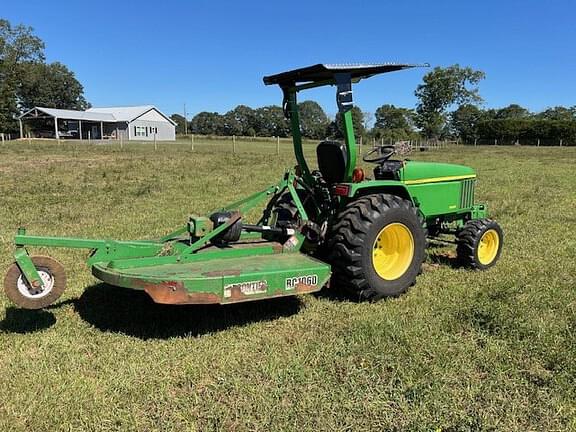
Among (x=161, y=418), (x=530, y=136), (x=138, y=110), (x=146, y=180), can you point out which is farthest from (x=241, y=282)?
(x=530, y=136)

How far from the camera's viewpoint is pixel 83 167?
1559 cm

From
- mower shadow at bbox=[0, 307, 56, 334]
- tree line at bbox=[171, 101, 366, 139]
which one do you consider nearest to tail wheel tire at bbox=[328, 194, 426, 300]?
mower shadow at bbox=[0, 307, 56, 334]

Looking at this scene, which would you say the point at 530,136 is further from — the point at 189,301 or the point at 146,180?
the point at 189,301

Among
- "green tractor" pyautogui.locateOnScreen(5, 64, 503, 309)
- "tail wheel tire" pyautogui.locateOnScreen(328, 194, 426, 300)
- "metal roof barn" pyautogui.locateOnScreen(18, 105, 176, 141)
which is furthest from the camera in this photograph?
"metal roof barn" pyautogui.locateOnScreen(18, 105, 176, 141)

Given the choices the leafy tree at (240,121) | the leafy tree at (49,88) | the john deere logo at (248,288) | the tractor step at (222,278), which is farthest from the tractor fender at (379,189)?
the leafy tree at (240,121)

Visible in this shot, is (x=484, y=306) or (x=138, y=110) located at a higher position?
(x=138, y=110)

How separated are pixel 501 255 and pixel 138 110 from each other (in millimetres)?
61229

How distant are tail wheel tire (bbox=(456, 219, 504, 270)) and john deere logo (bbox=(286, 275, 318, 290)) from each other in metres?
2.45

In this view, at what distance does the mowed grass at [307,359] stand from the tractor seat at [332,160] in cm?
117

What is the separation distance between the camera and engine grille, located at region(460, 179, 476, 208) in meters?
6.30

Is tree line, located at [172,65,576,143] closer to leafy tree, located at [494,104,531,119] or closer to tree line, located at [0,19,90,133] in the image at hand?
leafy tree, located at [494,104,531,119]

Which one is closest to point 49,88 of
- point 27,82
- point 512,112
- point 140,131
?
point 27,82

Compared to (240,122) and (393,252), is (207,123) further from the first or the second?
(393,252)

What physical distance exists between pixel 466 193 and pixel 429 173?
2.86ft
